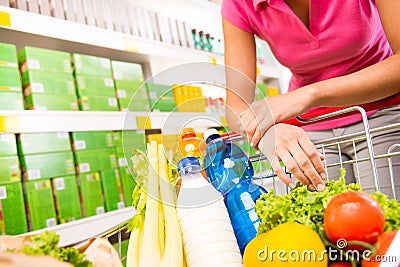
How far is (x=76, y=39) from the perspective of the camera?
2.19 m

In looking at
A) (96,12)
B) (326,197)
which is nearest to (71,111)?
(96,12)

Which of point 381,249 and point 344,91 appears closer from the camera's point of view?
point 381,249

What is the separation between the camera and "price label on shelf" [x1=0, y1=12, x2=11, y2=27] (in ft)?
6.03

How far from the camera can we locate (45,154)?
6.26 feet

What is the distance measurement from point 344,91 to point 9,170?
1468 mm

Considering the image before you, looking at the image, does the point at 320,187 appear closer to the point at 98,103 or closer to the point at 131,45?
the point at 98,103

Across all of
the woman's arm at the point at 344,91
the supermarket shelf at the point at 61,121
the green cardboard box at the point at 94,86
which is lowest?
the woman's arm at the point at 344,91

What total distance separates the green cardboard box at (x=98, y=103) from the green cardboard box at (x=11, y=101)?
330 mm

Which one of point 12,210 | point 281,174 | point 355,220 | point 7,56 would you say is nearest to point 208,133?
point 281,174

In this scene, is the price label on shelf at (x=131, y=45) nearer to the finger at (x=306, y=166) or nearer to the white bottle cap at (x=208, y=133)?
the white bottle cap at (x=208, y=133)

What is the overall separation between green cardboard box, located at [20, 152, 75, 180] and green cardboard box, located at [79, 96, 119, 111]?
0.28m

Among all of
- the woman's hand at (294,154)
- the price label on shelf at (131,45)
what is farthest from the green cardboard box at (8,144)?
the woman's hand at (294,154)

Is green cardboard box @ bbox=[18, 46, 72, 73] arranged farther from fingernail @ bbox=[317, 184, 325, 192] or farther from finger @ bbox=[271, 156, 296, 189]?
fingernail @ bbox=[317, 184, 325, 192]

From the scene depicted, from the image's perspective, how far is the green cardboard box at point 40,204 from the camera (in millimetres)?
1807
